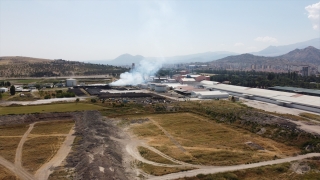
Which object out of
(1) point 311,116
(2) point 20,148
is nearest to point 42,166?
(2) point 20,148

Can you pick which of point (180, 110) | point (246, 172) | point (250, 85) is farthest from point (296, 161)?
point (250, 85)

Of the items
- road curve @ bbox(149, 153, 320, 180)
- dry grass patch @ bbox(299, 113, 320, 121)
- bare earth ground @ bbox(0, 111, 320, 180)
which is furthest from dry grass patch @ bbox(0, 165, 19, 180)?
dry grass patch @ bbox(299, 113, 320, 121)

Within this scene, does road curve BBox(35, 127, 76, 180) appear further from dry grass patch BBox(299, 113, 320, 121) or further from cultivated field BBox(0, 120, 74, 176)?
dry grass patch BBox(299, 113, 320, 121)

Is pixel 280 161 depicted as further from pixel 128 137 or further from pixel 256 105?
pixel 256 105

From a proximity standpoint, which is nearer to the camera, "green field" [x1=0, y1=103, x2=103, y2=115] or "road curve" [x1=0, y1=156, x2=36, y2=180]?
"road curve" [x1=0, y1=156, x2=36, y2=180]

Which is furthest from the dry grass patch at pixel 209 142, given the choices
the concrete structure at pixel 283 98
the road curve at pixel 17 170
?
the concrete structure at pixel 283 98

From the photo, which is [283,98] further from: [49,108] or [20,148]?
[20,148]
